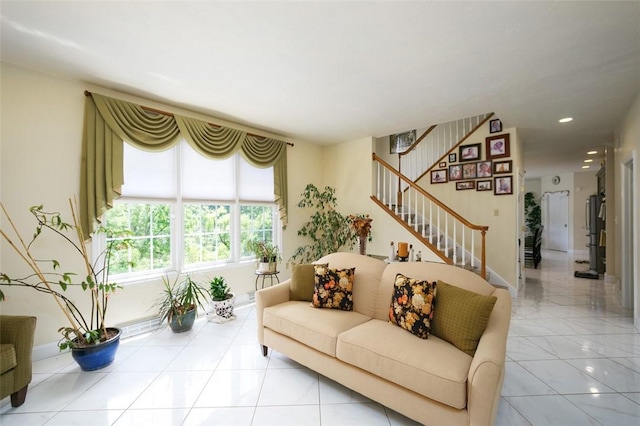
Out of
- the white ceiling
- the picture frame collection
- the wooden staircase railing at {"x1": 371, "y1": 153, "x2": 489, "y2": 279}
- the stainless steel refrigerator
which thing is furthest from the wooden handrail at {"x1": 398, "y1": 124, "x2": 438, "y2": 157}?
the stainless steel refrigerator

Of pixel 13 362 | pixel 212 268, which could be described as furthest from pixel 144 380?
pixel 212 268

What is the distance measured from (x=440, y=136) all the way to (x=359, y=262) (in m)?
3.96

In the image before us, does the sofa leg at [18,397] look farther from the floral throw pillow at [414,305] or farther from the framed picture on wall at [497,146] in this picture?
the framed picture on wall at [497,146]

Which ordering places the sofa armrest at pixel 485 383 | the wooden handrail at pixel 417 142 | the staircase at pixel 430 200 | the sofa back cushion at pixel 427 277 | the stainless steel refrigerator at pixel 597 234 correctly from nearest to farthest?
1. the sofa armrest at pixel 485 383
2. the sofa back cushion at pixel 427 277
3. the staircase at pixel 430 200
4. the stainless steel refrigerator at pixel 597 234
5. the wooden handrail at pixel 417 142

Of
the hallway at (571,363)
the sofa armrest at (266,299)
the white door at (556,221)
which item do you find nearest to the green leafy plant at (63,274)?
the sofa armrest at (266,299)

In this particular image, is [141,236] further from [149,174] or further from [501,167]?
[501,167]

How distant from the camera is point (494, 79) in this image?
268 cm

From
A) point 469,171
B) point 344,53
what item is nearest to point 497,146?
point 469,171

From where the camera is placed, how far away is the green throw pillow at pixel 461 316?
1699 mm

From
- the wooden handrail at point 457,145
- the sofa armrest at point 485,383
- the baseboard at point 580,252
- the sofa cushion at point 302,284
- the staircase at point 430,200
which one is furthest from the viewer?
the baseboard at point 580,252

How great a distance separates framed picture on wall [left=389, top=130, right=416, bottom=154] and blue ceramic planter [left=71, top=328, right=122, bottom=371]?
227 inches

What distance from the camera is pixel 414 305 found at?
6.34 ft

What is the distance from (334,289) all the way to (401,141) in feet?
15.6

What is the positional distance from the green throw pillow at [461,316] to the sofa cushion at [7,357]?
9.41 feet
